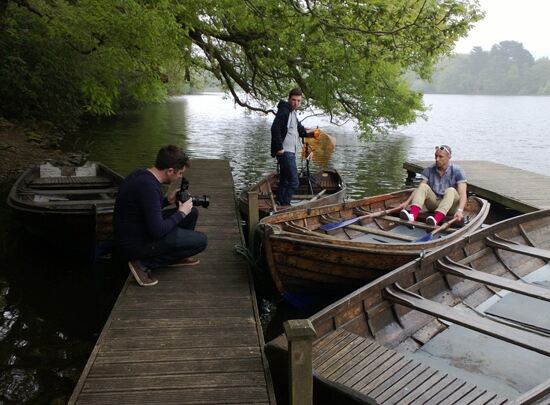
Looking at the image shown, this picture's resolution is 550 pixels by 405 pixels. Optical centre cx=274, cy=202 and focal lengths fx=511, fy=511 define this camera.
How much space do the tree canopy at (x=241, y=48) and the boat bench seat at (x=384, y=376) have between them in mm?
4622

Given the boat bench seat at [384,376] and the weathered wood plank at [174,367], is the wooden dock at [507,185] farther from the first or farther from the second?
the weathered wood plank at [174,367]

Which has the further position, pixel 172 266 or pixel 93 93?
pixel 93 93

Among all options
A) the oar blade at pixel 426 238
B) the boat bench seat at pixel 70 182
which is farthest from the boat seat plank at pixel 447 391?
the boat bench seat at pixel 70 182

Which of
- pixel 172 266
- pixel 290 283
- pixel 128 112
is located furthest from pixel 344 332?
pixel 128 112

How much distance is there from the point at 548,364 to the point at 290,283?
9.14 feet

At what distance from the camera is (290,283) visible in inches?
241

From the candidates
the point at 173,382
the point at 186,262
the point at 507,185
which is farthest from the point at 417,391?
the point at 507,185

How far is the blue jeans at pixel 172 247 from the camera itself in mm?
5551

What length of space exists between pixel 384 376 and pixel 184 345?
5.73ft

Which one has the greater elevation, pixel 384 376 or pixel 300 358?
pixel 300 358

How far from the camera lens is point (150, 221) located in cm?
518

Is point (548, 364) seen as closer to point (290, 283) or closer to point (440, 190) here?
point (290, 283)

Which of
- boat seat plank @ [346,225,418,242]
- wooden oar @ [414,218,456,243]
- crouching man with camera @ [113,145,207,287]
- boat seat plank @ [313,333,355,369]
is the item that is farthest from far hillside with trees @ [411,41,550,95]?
boat seat plank @ [313,333,355,369]

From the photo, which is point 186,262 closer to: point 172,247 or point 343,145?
point 172,247
